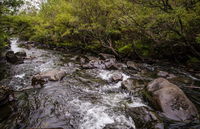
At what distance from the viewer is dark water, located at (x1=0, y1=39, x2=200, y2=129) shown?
5773mm

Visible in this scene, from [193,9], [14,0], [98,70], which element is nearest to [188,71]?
[193,9]

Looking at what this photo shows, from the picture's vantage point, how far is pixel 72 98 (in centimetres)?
794

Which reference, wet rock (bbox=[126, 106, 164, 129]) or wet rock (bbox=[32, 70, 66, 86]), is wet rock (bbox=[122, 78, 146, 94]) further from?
wet rock (bbox=[32, 70, 66, 86])

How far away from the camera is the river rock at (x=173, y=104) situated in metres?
5.69

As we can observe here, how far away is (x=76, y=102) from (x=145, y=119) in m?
3.71

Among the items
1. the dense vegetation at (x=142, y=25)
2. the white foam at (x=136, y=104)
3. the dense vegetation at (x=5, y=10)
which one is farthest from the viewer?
the dense vegetation at (x=5, y=10)

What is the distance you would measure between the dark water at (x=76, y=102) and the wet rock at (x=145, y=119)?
225 mm

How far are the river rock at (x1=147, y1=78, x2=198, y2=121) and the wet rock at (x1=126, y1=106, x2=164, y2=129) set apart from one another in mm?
633

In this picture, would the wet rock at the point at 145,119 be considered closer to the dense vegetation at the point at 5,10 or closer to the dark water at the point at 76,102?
the dark water at the point at 76,102

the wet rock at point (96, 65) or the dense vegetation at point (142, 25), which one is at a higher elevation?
the dense vegetation at point (142, 25)

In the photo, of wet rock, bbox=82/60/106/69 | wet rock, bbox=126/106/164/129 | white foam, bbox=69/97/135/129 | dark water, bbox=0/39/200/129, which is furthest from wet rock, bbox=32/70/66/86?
wet rock, bbox=126/106/164/129

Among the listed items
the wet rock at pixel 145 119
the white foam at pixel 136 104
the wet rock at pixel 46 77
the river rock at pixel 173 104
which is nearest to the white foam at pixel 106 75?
the wet rock at pixel 46 77

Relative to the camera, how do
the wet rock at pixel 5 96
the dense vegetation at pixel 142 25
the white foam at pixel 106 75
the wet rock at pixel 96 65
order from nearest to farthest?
the wet rock at pixel 5 96, the dense vegetation at pixel 142 25, the white foam at pixel 106 75, the wet rock at pixel 96 65

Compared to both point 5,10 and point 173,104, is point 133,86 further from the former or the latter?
point 5,10
